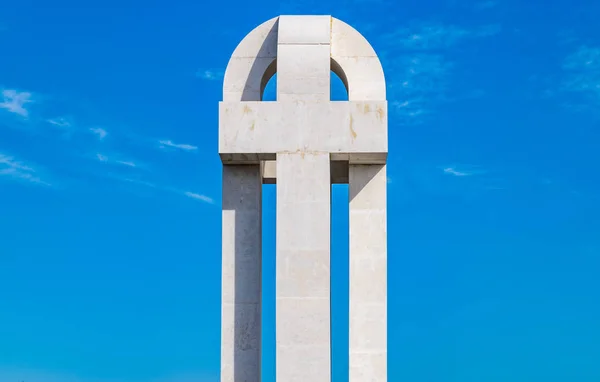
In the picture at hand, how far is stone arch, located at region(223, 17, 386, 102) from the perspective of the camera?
25906 mm

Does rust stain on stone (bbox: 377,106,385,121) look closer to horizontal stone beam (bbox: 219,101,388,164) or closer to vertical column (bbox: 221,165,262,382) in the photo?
horizontal stone beam (bbox: 219,101,388,164)

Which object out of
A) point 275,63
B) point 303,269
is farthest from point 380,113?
point 303,269

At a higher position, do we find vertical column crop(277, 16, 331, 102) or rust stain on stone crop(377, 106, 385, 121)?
vertical column crop(277, 16, 331, 102)

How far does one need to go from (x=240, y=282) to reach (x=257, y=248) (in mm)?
1123

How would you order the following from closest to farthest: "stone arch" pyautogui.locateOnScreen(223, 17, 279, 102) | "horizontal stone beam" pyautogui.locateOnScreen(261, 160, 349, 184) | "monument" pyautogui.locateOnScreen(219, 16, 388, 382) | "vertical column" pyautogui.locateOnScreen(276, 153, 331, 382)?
"vertical column" pyautogui.locateOnScreen(276, 153, 331, 382) < "monument" pyautogui.locateOnScreen(219, 16, 388, 382) < "stone arch" pyautogui.locateOnScreen(223, 17, 279, 102) < "horizontal stone beam" pyautogui.locateOnScreen(261, 160, 349, 184)

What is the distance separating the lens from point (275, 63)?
87.1 feet

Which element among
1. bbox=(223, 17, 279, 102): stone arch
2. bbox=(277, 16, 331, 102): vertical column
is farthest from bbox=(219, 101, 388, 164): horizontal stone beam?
bbox=(223, 17, 279, 102): stone arch

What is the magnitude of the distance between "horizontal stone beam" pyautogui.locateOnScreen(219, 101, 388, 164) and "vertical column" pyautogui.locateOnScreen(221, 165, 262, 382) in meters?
1.24

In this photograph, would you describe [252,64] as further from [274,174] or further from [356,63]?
[274,174]

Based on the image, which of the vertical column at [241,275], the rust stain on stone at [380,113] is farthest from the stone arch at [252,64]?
the rust stain on stone at [380,113]

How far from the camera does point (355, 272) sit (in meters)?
25.2

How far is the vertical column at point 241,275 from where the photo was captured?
25.2 metres

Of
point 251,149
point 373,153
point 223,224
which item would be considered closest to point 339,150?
point 373,153

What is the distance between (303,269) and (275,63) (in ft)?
21.7
